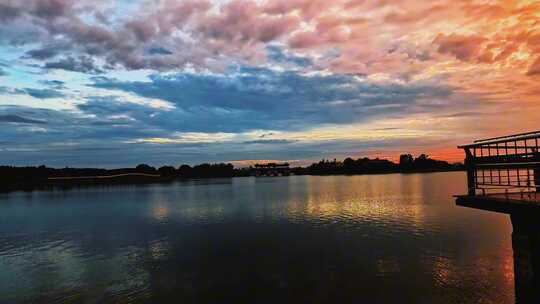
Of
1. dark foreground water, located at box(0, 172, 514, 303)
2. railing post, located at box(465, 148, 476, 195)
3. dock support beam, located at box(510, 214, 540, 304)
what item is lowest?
dark foreground water, located at box(0, 172, 514, 303)

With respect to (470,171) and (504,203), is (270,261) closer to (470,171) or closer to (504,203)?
(470,171)

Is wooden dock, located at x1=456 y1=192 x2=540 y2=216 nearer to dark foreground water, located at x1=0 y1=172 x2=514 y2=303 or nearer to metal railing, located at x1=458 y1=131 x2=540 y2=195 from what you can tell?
metal railing, located at x1=458 y1=131 x2=540 y2=195

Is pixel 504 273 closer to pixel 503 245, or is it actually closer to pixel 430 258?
pixel 430 258

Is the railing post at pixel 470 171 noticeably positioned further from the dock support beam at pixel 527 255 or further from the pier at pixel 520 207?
the dock support beam at pixel 527 255

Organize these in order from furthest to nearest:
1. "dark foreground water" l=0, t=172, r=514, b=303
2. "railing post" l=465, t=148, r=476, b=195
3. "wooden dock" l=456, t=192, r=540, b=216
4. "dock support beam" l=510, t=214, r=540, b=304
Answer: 1. "dark foreground water" l=0, t=172, r=514, b=303
2. "railing post" l=465, t=148, r=476, b=195
3. "dock support beam" l=510, t=214, r=540, b=304
4. "wooden dock" l=456, t=192, r=540, b=216

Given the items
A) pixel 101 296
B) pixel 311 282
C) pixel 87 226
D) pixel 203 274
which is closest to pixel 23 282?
pixel 101 296

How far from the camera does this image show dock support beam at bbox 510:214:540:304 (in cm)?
1480

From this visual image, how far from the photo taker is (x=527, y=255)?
15.3 meters

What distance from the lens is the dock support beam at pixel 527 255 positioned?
1480 centimetres

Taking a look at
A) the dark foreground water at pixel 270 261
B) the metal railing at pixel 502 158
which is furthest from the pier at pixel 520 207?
the dark foreground water at pixel 270 261

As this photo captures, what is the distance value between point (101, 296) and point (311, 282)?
1354 centimetres

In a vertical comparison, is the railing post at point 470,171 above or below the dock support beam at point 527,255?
above

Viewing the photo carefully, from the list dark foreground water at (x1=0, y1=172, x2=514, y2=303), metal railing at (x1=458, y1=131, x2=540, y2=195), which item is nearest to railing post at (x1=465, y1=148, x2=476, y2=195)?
metal railing at (x1=458, y1=131, x2=540, y2=195)

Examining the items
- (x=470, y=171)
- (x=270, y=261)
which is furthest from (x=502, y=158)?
(x=270, y=261)
